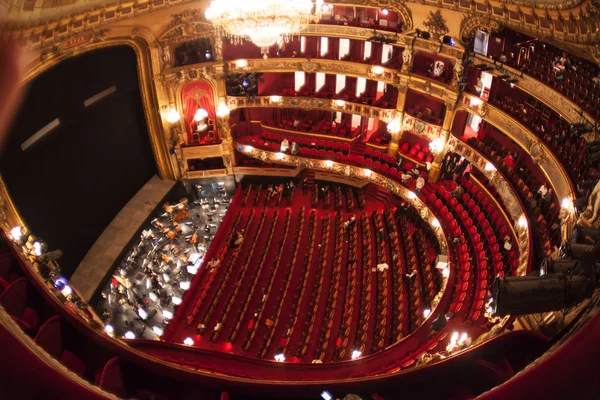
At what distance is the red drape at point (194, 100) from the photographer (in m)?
20.3

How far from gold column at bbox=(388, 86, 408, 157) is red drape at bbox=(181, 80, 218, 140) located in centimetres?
858

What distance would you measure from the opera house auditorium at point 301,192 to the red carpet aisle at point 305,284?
93mm

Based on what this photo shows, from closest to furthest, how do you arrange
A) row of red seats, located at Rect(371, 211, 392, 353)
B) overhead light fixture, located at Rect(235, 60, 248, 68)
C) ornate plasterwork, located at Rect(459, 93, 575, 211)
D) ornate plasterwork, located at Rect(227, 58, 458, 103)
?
ornate plasterwork, located at Rect(459, 93, 575, 211) → row of red seats, located at Rect(371, 211, 392, 353) → ornate plasterwork, located at Rect(227, 58, 458, 103) → overhead light fixture, located at Rect(235, 60, 248, 68)

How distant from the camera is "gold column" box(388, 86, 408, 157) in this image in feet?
62.0

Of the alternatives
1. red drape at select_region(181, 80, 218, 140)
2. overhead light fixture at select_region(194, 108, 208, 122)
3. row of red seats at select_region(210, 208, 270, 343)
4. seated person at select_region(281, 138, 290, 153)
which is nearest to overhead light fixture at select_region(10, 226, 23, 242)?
row of red seats at select_region(210, 208, 270, 343)

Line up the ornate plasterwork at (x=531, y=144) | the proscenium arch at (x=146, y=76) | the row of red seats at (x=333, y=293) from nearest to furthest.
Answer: the ornate plasterwork at (x=531, y=144)
the row of red seats at (x=333, y=293)
the proscenium arch at (x=146, y=76)

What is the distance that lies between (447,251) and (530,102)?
632 cm

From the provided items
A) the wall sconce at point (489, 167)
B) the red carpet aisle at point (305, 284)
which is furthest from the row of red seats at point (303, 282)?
the wall sconce at point (489, 167)

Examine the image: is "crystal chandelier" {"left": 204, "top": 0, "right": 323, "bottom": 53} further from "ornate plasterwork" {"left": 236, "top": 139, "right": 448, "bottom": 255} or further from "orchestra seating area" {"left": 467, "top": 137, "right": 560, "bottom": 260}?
"ornate plasterwork" {"left": 236, "top": 139, "right": 448, "bottom": 255}

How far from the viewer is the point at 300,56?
2070 cm

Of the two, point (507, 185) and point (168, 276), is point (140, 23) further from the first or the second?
point (507, 185)

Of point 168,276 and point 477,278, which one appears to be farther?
point 168,276

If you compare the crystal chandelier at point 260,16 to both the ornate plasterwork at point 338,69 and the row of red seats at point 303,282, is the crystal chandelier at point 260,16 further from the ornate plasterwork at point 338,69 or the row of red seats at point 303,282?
the row of red seats at point 303,282

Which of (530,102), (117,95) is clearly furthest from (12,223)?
(530,102)
